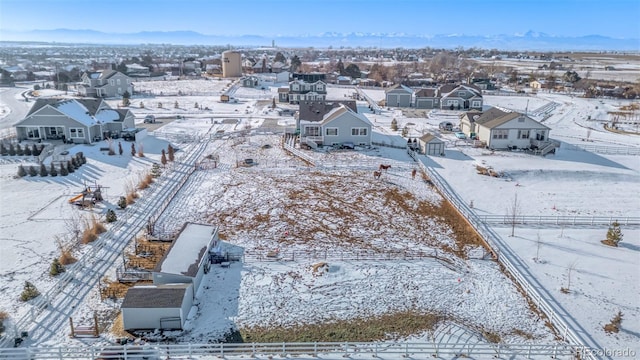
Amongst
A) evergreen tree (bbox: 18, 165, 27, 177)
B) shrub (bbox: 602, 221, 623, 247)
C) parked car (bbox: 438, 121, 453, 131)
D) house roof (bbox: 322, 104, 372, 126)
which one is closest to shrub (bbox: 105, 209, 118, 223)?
evergreen tree (bbox: 18, 165, 27, 177)

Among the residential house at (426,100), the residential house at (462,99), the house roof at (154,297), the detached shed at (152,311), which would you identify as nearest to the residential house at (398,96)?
the residential house at (426,100)

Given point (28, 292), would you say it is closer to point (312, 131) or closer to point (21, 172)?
point (21, 172)

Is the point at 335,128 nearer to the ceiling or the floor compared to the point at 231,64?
nearer to the floor

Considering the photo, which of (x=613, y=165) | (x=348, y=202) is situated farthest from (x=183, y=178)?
(x=613, y=165)

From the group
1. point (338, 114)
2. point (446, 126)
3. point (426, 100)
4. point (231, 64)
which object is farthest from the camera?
point (231, 64)

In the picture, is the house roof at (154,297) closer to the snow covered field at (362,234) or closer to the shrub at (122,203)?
the snow covered field at (362,234)

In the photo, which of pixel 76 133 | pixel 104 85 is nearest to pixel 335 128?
pixel 76 133

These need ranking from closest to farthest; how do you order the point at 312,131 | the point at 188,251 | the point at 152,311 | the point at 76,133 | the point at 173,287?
the point at 152,311 → the point at 173,287 → the point at 188,251 → the point at 76,133 → the point at 312,131
